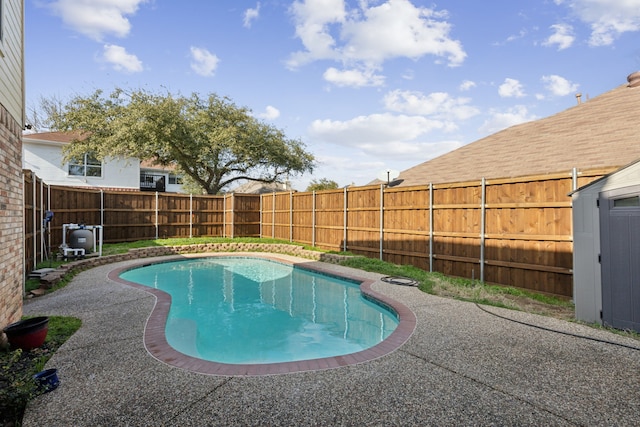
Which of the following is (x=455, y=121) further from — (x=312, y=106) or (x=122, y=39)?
(x=122, y=39)

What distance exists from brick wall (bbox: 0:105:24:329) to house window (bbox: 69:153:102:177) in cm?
1846

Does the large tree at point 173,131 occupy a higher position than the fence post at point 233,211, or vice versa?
the large tree at point 173,131

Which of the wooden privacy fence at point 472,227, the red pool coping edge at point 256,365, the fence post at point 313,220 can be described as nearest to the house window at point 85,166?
the fence post at point 313,220

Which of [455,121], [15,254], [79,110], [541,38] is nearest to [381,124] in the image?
[455,121]

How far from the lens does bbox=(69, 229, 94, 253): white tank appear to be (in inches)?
408

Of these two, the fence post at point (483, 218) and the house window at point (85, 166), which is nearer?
the fence post at point (483, 218)

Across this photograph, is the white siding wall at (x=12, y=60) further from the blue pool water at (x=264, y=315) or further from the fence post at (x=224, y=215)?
the fence post at (x=224, y=215)

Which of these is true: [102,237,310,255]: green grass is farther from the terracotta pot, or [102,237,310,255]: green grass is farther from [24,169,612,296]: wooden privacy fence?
the terracotta pot

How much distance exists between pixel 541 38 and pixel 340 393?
13.3 metres

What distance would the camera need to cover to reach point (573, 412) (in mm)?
2623

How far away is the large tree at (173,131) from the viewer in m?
17.6

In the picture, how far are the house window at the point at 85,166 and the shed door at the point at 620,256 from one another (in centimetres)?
2390

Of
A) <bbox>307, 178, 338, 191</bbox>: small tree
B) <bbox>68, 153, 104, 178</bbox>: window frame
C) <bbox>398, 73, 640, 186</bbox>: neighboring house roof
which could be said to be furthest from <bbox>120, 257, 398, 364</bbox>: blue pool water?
<bbox>307, 178, 338, 191</bbox>: small tree

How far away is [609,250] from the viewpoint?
4547 mm
